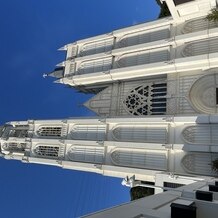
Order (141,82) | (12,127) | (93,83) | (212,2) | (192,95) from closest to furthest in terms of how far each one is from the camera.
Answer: (212,2), (192,95), (141,82), (93,83), (12,127)

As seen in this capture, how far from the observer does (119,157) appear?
30109mm

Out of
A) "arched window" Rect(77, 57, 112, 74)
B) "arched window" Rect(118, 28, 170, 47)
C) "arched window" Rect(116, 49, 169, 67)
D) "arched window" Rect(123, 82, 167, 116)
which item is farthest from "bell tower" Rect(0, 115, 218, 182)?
"arched window" Rect(118, 28, 170, 47)

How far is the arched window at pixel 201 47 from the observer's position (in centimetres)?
2791

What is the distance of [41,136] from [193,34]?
752 inches

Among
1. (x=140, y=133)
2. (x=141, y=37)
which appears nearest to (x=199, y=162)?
(x=140, y=133)

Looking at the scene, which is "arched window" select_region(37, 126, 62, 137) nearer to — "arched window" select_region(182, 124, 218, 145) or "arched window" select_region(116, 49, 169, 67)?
"arched window" select_region(116, 49, 169, 67)

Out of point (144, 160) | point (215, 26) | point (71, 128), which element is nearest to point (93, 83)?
point (71, 128)

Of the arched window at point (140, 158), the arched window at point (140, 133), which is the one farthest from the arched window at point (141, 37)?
the arched window at point (140, 158)

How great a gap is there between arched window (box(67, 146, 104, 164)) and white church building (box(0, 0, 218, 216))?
0.10 m

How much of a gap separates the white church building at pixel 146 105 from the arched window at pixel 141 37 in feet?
0.33

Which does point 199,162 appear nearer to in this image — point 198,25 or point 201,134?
point 201,134

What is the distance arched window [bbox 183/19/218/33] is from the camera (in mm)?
28773

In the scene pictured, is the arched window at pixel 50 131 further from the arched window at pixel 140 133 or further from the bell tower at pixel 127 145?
the arched window at pixel 140 133

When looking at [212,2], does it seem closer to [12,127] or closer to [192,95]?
[192,95]
